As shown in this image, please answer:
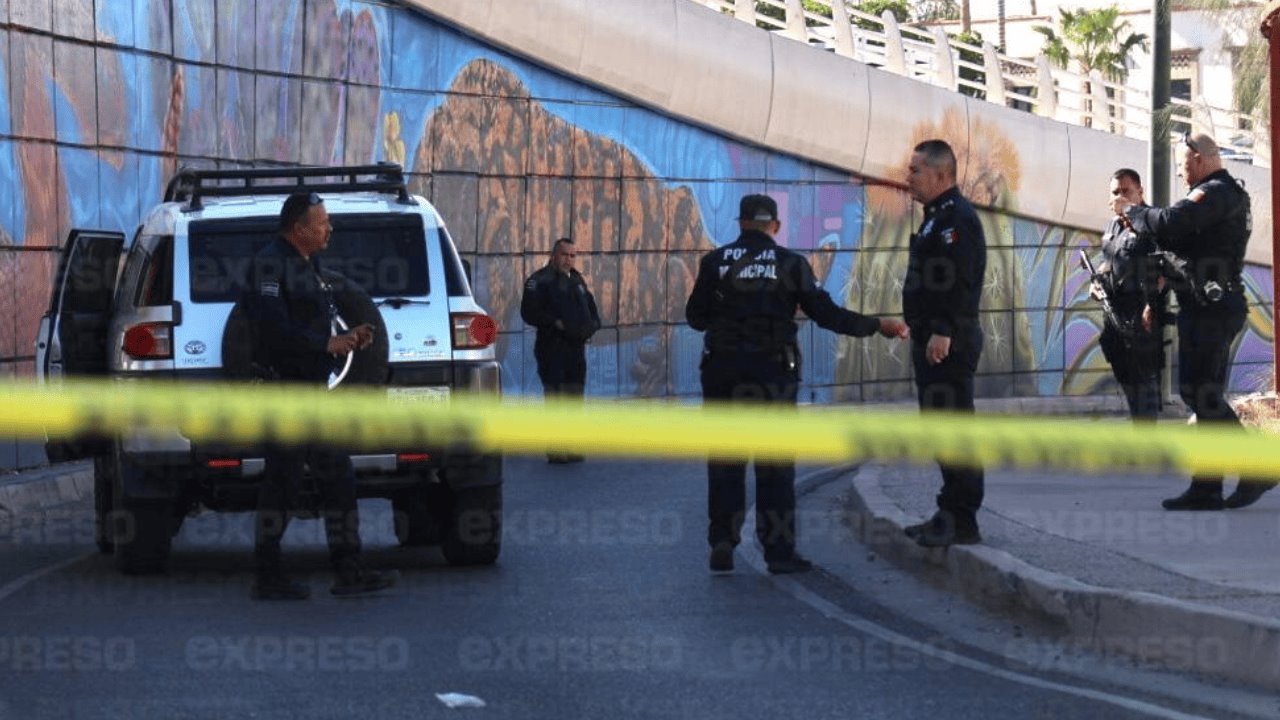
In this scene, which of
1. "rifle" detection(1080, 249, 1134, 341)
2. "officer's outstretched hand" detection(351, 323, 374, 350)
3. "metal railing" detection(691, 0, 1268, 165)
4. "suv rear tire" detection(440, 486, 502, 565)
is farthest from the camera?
"metal railing" detection(691, 0, 1268, 165)

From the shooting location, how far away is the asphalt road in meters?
7.47

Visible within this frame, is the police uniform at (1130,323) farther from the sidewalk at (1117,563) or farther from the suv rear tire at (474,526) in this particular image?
the suv rear tire at (474,526)

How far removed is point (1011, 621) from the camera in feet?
30.6

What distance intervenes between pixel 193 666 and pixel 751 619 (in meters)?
2.29

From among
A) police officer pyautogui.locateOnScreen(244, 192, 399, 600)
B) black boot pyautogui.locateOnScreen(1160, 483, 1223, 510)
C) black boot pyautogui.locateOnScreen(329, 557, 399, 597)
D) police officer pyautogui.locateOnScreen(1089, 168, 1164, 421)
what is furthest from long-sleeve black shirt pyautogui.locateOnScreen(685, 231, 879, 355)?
police officer pyautogui.locateOnScreen(1089, 168, 1164, 421)

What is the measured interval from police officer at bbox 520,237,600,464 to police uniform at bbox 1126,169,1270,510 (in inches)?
289

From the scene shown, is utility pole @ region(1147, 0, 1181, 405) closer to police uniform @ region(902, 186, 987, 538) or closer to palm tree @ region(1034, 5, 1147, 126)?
police uniform @ region(902, 186, 987, 538)

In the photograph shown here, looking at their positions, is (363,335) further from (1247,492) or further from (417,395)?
(1247,492)

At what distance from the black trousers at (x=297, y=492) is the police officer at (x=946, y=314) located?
2501 mm

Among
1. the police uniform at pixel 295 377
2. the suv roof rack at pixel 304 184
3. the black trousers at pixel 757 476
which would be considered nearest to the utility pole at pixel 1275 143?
the black trousers at pixel 757 476

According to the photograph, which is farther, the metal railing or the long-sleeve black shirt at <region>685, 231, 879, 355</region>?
the metal railing

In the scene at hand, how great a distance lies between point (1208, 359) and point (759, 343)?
2487 millimetres

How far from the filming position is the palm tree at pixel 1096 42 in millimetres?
67312

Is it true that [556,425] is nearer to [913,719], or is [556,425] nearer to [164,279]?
[164,279]
